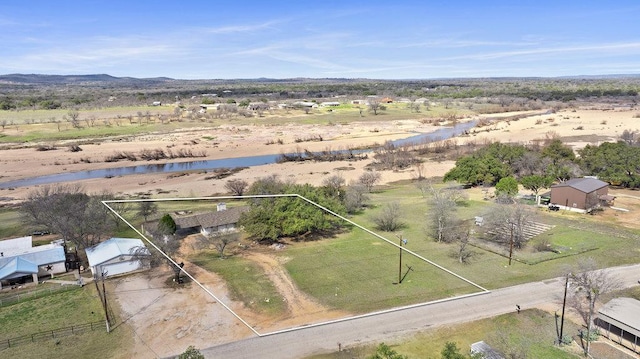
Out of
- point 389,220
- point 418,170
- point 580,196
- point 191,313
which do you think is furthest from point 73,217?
point 418,170

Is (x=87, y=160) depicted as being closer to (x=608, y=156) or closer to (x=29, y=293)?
(x=29, y=293)

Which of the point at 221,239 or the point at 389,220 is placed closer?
the point at 221,239

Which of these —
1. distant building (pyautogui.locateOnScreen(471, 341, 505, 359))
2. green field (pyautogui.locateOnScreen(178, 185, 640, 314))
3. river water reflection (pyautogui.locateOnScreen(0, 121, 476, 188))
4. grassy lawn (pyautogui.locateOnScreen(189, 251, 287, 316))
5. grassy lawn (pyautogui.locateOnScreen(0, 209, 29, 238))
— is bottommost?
river water reflection (pyautogui.locateOnScreen(0, 121, 476, 188))

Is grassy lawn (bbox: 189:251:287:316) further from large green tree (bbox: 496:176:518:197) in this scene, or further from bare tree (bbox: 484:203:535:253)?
large green tree (bbox: 496:176:518:197)

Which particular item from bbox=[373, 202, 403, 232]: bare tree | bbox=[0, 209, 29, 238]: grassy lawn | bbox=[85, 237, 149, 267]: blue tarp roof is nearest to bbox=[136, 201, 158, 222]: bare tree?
bbox=[85, 237, 149, 267]: blue tarp roof

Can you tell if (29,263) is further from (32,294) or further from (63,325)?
(63,325)

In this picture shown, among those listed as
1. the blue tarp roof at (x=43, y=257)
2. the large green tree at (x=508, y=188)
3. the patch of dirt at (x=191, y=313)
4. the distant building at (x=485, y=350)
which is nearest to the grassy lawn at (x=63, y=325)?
the patch of dirt at (x=191, y=313)

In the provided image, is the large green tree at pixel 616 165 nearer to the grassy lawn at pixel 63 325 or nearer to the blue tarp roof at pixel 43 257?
the grassy lawn at pixel 63 325
